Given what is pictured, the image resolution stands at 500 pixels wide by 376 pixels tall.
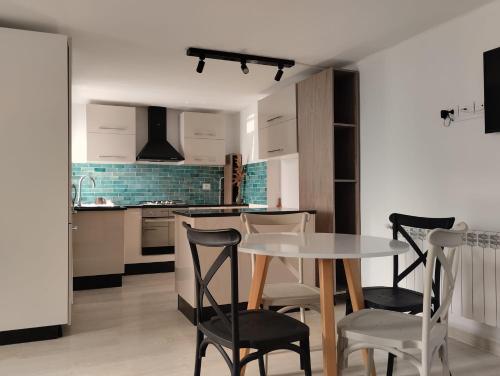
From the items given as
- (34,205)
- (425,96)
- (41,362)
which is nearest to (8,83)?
(34,205)

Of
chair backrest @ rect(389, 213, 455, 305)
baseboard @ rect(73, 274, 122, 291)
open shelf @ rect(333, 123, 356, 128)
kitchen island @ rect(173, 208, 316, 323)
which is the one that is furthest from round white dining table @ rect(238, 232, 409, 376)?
baseboard @ rect(73, 274, 122, 291)

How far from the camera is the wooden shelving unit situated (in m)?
3.95

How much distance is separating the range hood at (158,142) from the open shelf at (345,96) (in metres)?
2.77

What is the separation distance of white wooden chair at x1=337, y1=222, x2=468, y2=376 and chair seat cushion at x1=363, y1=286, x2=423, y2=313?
282 millimetres

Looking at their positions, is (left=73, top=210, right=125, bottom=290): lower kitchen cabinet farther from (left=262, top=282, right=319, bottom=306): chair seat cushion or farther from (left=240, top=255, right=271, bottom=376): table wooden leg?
(left=240, top=255, right=271, bottom=376): table wooden leg

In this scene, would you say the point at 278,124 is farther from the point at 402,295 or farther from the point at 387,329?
the point at 387,329

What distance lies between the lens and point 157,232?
19.1 ft

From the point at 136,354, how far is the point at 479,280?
2.31 meters

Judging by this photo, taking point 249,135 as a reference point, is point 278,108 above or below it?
above

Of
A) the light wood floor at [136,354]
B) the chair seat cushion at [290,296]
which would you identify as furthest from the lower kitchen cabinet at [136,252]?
the chair seat cushion at [290,296]

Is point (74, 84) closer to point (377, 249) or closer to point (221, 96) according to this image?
point (221, 96)

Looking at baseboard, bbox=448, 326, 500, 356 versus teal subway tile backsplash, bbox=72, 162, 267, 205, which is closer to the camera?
baseboard, bbox=448, 326, 500, 356

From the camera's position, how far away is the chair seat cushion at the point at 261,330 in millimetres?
1639

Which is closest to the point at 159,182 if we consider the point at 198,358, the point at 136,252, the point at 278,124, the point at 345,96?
the point at 136,252
